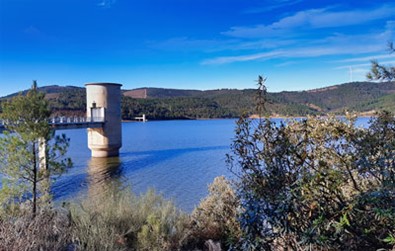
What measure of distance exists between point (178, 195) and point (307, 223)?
1253 cm

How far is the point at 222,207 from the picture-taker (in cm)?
667

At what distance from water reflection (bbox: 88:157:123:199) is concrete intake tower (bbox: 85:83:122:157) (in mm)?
1905

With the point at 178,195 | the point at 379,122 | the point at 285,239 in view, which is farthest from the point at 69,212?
the point at 178,195

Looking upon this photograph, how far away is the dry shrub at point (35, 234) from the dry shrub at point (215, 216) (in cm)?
222

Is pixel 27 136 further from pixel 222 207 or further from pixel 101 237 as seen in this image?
pixel 222 207

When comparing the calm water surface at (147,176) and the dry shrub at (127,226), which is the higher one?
the dry shrub at (127,226)

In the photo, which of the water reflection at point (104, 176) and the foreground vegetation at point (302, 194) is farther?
the water reflection at point (104, 176)

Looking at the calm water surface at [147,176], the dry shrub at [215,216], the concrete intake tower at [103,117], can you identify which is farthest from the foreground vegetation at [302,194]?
the concrete intake tower at [103,117]

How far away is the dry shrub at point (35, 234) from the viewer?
13.8 feet

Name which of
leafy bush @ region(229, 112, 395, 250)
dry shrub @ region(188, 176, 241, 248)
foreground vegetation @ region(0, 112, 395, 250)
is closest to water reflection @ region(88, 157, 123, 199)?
dry shrub @ region(188, 176, 241, 248)

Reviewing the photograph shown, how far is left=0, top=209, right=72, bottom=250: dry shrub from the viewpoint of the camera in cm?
421

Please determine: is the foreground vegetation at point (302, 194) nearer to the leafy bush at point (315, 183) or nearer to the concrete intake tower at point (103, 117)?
the leafy bush at point (315, 183)

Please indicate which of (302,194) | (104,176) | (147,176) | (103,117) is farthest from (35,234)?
(103,117)

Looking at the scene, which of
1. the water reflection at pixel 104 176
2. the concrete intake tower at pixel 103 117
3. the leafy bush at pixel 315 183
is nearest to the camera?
the leafy bush at pixel 315 183
